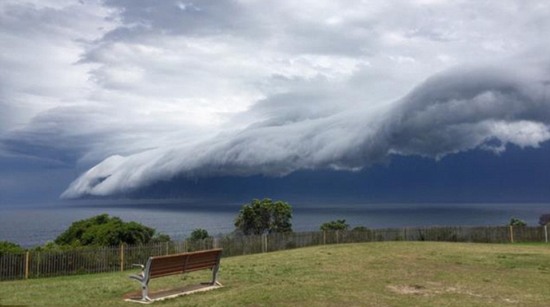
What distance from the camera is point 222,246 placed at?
28.7 metres

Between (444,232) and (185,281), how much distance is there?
26.3m

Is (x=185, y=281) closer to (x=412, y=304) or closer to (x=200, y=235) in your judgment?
(x=412, y=304)

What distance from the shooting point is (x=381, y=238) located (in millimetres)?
35781

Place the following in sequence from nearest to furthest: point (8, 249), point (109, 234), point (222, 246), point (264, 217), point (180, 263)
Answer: point (180, 263)
point (8, 249)
point (222, 246)
point (109, 234)
point (264, 217)

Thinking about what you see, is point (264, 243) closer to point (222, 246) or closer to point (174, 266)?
point (222, 246)

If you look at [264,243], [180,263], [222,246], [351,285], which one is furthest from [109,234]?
[351,285]

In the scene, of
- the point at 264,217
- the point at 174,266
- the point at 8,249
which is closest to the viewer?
the point at 174,266

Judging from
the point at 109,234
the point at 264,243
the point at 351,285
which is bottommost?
the point at 264,243

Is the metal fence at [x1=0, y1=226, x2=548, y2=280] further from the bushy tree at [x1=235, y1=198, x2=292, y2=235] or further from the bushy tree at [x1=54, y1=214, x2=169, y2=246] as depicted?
the bushy tree at [x1=235, y1=198, x2=292, y2=235]

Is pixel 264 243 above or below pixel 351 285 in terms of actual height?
below

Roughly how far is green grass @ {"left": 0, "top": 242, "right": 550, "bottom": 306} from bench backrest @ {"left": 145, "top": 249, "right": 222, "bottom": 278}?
77 centimetres

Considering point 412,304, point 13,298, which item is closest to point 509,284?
point 412,304

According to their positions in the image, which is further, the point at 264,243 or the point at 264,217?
the point at 264,217

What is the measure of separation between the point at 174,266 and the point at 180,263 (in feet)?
0.55
